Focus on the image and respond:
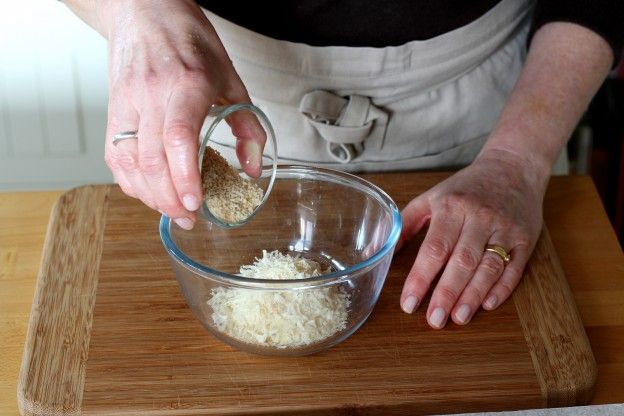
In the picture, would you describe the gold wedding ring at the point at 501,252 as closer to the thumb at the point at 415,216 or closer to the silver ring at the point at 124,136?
the thumb at the point at 415,216

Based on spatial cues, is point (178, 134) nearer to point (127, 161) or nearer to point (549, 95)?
point (127, 161)

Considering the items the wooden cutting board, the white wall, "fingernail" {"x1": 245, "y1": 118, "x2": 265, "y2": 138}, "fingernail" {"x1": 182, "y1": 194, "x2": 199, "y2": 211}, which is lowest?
the white wall

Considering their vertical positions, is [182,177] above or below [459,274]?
above

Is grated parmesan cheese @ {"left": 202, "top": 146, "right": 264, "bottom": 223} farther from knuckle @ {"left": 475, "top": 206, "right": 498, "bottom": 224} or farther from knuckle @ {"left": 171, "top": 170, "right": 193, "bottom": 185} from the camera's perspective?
knuckle @ {"left": 475, "top": 206, "right": 498, "bottom": 224}

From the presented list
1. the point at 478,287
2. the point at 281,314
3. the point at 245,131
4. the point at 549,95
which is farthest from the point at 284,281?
the point at 549,95

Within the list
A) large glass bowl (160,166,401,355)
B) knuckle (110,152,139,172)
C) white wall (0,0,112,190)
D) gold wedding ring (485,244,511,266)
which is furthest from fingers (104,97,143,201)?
white wall (0,0,112,190)

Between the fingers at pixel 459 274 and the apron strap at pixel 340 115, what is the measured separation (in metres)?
0.25

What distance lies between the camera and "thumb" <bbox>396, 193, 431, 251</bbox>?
1053 mm

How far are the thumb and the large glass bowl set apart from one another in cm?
5

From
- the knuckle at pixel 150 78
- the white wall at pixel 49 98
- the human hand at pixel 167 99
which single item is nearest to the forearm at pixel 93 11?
→ the human hand at pixel 167 99

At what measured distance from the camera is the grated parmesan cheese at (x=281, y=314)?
863 millimetres

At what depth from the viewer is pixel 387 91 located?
3.94 ft

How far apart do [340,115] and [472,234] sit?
11.6 inches

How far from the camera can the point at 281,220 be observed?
1.06 m
